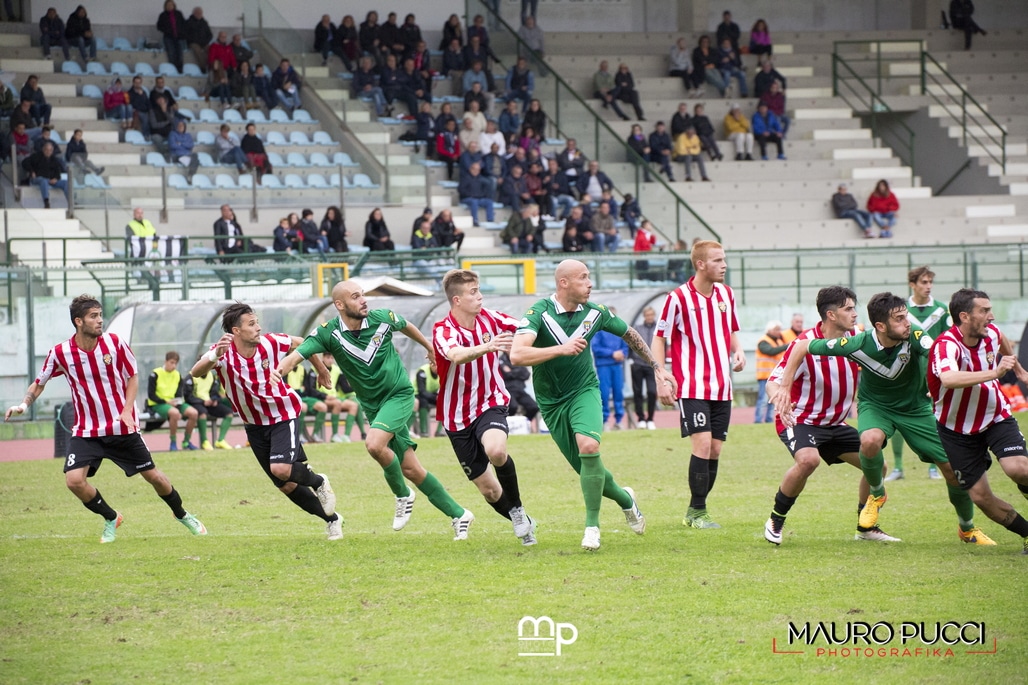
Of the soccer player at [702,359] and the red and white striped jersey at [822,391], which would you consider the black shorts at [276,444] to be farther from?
the red and white striped jersey at [822,391]

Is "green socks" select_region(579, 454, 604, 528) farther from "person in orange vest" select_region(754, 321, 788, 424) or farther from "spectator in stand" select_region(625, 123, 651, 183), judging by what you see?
"spectator in stand" select_region(625, 123, 651, 183)

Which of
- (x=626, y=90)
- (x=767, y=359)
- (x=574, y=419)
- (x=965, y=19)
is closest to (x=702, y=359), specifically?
(x=574, y=419)

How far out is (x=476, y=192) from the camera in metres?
29.7

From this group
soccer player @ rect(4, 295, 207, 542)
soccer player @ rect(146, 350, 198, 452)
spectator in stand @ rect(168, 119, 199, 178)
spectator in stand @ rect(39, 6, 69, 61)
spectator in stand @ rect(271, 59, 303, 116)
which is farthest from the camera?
spectator in stand @ rect(271, 59, 303, 116)

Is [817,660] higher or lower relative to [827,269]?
lower

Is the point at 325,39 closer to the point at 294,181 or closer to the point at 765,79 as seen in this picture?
the point at 294,181

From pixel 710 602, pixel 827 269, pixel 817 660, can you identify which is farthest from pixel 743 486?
pixel 827 269

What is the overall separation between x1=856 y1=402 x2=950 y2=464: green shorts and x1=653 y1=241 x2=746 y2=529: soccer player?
46.2 inches

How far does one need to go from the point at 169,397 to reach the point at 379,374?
10.6 meters

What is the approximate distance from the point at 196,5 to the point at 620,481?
22.6 m

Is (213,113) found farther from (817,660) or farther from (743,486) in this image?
(817,660)

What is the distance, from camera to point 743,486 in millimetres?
12859

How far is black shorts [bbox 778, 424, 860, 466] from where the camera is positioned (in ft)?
29.0

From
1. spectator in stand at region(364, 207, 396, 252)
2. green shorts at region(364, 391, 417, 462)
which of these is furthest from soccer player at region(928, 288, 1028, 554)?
spectator in stand at region(364, 207, 396, 252)
